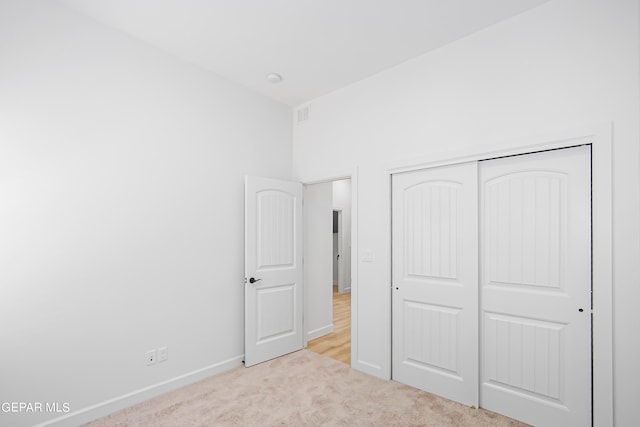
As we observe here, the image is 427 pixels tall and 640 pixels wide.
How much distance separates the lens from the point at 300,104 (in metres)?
3.92

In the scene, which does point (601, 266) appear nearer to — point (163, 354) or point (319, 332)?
point (319, 332)

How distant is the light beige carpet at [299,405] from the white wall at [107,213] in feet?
0.79

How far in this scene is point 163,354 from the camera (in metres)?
2.74

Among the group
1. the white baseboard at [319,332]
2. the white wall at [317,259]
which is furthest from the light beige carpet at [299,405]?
the white wall at [317,259]

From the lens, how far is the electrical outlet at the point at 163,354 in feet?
8.93

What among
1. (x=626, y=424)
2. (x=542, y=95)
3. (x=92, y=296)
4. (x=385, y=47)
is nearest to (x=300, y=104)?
(x=385, y=47)

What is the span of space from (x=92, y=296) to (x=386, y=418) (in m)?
2.34

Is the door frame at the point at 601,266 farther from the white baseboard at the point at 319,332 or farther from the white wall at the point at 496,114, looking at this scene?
the white baseboard at the point at 319,332

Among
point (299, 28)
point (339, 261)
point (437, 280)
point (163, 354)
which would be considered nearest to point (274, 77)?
point (299, 28)

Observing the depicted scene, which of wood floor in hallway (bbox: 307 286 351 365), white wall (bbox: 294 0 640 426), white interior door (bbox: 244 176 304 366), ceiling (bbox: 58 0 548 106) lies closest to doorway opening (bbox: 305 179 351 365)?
wood floor in hallway (bbox: 307 286 351 365)

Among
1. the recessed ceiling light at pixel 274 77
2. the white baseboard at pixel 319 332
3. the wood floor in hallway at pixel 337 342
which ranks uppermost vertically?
the recessed ceiling light at pixel 274 77

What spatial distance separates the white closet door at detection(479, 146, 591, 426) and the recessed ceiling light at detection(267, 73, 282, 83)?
82.6 inches

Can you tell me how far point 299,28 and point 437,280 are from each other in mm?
2348

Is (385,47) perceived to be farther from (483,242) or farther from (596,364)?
(596,364)
